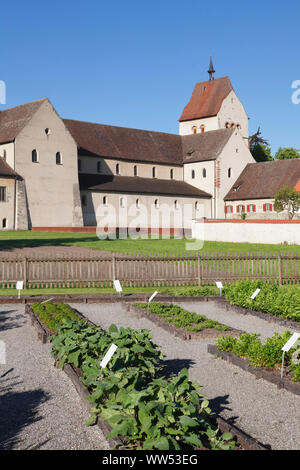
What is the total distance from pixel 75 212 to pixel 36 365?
2037 inches

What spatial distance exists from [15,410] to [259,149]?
100.0 meters

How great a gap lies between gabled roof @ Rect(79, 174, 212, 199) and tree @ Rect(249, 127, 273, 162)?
3027cm

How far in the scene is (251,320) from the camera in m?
15.0

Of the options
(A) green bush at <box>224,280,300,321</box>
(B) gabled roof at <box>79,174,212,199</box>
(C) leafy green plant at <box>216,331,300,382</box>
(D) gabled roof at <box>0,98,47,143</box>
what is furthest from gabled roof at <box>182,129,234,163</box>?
(C) leafy green plant at <box>216,331,300,382</box>

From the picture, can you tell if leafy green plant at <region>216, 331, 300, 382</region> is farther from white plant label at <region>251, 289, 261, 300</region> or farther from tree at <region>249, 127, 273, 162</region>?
tree at <region>249, 127, 273, 162</region>

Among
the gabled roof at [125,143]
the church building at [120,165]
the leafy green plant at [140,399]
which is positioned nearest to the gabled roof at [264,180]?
the church building at [120,165]

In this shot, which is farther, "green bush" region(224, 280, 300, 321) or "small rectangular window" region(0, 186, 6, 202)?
"small rectangular window" region(0, 186, 6, 202)

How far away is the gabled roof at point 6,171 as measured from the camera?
181 ft

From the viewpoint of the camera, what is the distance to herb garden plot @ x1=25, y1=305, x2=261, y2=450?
236 inches

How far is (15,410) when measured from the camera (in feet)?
25.2

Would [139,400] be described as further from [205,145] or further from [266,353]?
[205,145]

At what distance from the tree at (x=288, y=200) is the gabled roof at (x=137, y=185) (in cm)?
1408

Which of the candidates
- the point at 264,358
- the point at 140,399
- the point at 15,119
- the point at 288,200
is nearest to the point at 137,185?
the point at 15,119
